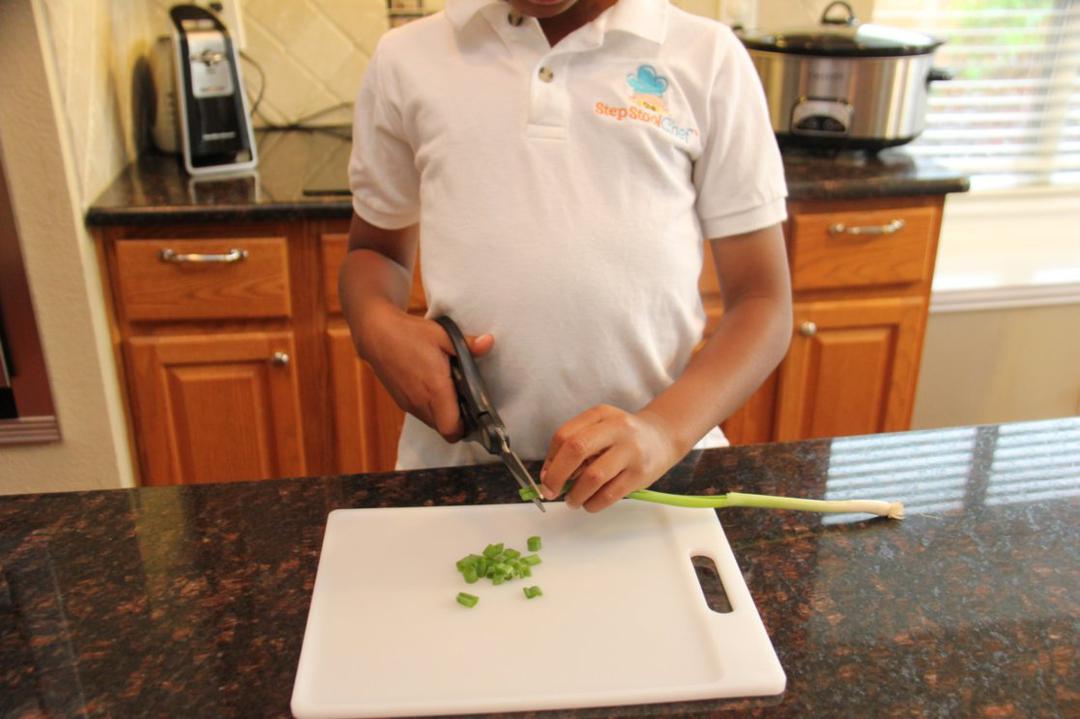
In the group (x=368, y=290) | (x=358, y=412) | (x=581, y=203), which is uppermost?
(x=581, y=203)

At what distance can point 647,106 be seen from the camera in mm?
935

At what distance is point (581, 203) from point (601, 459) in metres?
0.28

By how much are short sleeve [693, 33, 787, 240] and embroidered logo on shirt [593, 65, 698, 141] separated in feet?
0.11

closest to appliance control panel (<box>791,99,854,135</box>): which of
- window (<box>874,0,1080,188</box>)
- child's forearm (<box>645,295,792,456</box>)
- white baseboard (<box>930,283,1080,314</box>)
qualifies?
window (<box>874,0,1080,188</box>)

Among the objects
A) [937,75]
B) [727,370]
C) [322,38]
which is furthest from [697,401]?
[322,38]

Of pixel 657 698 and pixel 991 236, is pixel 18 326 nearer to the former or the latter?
pixel 657 698

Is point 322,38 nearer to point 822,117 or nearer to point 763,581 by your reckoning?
point 822,117

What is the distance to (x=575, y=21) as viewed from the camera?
956 mm

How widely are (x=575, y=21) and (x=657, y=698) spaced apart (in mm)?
649

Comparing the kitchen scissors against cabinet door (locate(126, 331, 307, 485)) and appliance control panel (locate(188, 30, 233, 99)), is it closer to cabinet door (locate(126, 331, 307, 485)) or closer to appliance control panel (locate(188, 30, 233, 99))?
cabinet door (locate(126, 331, 307, 485))

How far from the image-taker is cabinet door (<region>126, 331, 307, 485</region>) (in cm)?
175

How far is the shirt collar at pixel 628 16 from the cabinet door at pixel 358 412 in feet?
2.97

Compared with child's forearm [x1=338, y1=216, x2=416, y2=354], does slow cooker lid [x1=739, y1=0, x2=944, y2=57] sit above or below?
above

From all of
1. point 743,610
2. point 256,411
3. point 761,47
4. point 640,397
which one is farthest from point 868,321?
point 743,610
